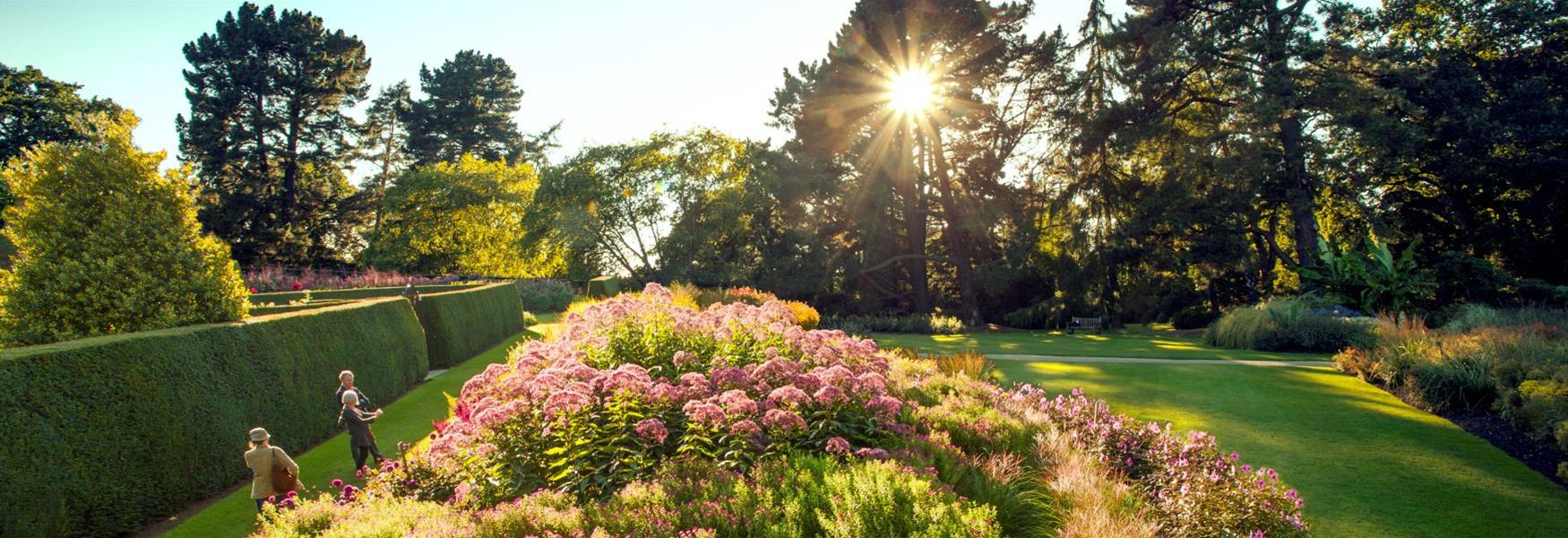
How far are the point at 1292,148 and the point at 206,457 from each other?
29043mm

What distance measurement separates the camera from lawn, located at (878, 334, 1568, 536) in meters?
5.65

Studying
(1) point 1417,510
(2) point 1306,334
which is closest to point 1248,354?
(2) point 1306,334

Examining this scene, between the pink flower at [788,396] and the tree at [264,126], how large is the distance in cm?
3966

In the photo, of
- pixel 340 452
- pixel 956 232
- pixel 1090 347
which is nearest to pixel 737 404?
pixel 340 452

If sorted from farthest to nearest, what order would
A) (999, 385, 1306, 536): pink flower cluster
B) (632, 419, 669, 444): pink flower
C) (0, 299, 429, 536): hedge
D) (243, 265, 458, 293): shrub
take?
1. (243, 265, 458, 293): shrub
2. (0, 299, 429, 536): hedge
3. (632, 419, 669, 444): pink flower
4. (999, 385, 1306, 536): pink flower cluster

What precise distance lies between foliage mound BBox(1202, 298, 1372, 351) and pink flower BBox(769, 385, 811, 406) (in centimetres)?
1346

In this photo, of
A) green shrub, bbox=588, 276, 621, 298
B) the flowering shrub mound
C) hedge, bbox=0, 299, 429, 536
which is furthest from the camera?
green shrub, bbox=588, 276, 621, 298

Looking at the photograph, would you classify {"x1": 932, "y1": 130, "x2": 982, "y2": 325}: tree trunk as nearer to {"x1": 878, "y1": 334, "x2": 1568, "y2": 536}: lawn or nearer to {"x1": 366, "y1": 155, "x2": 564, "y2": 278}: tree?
{"x1": 878, "y1": 334, "x2": 1568, "y2": 536}: lawn

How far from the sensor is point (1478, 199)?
82.1 ft

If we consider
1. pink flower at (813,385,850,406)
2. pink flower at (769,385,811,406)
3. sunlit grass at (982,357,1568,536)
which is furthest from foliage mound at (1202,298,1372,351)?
pink flower at (769,385,811,406)

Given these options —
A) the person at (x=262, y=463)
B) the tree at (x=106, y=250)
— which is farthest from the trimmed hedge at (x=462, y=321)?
the person at (x=262, y=463)

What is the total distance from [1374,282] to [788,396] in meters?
19.0

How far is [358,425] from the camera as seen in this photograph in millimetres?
8078

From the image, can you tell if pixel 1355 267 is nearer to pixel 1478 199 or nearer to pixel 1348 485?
pixel 1478 199
